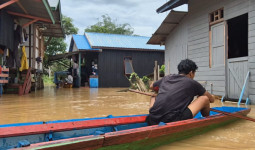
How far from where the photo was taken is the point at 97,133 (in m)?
2.13

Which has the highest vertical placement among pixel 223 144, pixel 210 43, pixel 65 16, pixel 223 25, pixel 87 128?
pixel 65 16

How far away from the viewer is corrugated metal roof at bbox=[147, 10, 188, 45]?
9219 millimetres

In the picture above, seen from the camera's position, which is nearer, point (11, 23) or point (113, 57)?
point (11, 23)

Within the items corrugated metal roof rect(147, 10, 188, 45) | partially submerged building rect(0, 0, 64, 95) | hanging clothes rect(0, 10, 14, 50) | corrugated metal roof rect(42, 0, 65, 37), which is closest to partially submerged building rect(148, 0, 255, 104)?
corrugated metal roof rect(147, 10, 188, 45)

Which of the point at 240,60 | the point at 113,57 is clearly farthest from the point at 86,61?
the point at 240,60

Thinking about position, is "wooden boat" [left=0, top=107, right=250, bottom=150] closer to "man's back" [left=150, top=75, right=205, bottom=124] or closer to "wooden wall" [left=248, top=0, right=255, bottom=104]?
"man's back" [left=150, top=75, right=205, bottom=124]

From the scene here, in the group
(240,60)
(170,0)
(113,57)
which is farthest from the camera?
(113,57)

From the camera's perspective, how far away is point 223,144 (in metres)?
2.71

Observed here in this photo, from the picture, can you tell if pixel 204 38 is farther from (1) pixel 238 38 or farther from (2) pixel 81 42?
(2) pixel 81 42

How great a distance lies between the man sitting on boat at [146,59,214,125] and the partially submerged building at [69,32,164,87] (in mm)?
13637

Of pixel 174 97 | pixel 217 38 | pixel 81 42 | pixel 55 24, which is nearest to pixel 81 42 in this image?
pixel 81 42

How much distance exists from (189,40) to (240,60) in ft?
9.05

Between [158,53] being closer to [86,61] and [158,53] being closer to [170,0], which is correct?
[86,61]

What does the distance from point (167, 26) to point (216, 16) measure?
9.07 feet
